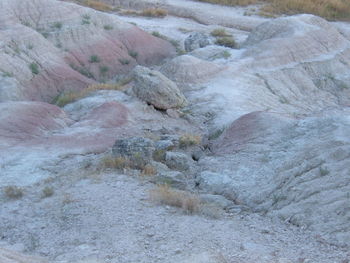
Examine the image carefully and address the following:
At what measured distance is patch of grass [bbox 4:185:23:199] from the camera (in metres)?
10.4

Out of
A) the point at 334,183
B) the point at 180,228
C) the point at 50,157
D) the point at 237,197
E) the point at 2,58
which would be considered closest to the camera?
the point at 180,228

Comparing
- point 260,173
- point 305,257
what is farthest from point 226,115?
point 305,257

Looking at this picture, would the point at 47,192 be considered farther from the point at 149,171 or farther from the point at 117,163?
the point at 149,171

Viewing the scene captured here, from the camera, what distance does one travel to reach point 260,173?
1088cm

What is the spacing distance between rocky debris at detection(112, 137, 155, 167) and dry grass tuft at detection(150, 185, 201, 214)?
1369 millimetres

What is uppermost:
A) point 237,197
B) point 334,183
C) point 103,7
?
point 334,183

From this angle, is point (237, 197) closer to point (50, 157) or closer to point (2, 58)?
point (50, 157)

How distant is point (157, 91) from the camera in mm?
16375

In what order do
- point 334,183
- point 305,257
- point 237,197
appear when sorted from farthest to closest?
1. point 237,197
2. point 334,183
3. point 305,257

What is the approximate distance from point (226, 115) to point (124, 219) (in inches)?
291

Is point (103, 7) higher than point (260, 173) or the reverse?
the reverse

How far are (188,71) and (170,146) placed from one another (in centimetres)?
624

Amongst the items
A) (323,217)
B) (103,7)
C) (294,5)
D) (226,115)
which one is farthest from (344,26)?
(323,217)

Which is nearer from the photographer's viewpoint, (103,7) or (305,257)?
(305,257)
